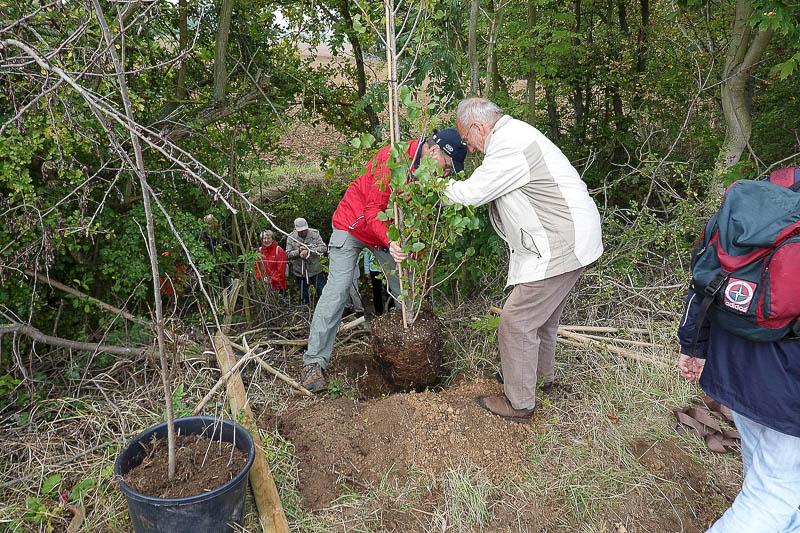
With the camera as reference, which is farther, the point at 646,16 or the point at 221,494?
the point at 646,16

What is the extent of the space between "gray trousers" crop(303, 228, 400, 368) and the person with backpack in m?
2.26

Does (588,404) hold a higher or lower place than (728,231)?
lower

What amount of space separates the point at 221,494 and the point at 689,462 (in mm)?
2491

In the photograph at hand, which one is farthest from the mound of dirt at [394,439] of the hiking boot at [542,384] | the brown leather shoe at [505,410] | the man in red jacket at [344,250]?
the man in red jacket at [344,250]

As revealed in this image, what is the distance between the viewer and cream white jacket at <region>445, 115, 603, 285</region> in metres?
2.67

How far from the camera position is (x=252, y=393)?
346 centimetres

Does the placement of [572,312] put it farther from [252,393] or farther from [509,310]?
[252,393]

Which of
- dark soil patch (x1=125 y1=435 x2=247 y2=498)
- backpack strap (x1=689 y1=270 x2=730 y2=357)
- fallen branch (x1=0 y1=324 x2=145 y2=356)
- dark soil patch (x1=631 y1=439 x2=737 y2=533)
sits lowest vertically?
dark soil patch (x1=631 y1=439 x2=737 y2=533)

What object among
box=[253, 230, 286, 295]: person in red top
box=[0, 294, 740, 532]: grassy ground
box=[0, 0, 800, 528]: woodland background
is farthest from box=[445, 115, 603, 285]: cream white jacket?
box=[253, 230, 286, 295]: person in red top

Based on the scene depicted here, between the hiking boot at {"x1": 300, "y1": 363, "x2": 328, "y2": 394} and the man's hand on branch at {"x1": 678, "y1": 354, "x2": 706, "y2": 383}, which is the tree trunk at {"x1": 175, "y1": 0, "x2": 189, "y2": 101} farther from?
the man's hand on branch at {"x1": 678, "y1": 354, "x2": 706, "y2": 383}

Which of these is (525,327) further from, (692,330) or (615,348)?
(615,348)

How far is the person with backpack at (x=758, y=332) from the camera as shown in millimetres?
1701

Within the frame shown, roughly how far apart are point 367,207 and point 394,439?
1.50 meters

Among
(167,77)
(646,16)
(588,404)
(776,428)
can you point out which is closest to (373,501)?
(588,404)
